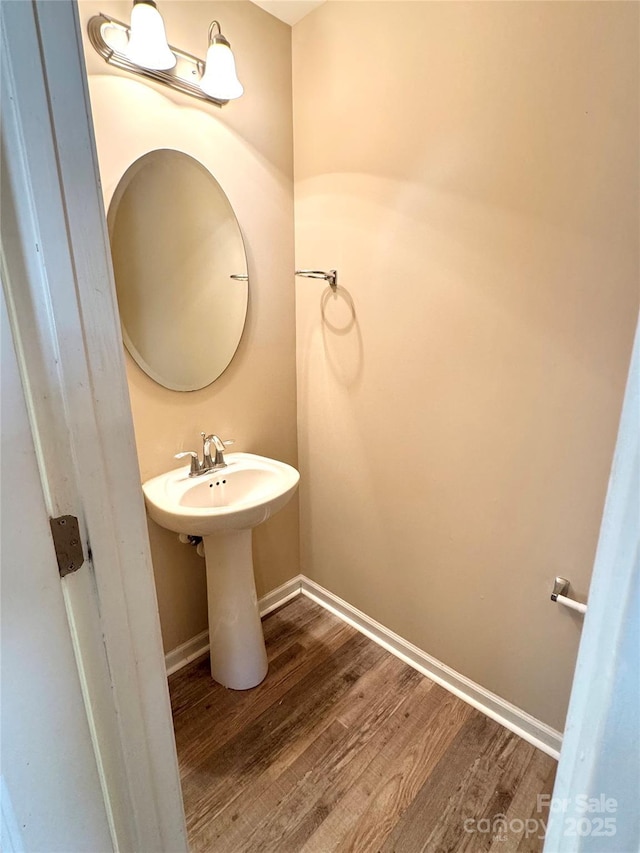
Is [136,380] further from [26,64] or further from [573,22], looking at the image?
[573,22]

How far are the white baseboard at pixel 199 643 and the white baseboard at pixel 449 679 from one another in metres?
0.14

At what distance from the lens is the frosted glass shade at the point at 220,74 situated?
132 cm

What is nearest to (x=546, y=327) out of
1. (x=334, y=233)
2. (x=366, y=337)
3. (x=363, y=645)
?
(x=366, y=337)

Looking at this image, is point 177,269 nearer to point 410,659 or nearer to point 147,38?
point 147,38

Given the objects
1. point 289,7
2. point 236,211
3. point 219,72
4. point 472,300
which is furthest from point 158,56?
point 472,300

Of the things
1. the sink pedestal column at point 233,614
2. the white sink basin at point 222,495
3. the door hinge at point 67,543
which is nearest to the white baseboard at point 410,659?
the sink pedestal column at point 233,614

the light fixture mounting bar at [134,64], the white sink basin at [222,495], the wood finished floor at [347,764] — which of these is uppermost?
the light fixture mounting bar at [134,64]

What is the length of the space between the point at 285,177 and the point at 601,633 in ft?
5.91

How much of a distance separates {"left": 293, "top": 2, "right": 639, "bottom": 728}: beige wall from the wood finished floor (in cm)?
20

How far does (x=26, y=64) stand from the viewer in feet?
1.59

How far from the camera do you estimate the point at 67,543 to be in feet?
2.00

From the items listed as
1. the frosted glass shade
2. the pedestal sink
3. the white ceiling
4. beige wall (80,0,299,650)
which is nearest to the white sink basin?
the pedestal sink

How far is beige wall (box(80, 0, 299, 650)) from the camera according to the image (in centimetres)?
130

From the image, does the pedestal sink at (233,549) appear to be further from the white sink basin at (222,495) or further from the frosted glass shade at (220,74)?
the frosted glass shade at (220,74)
